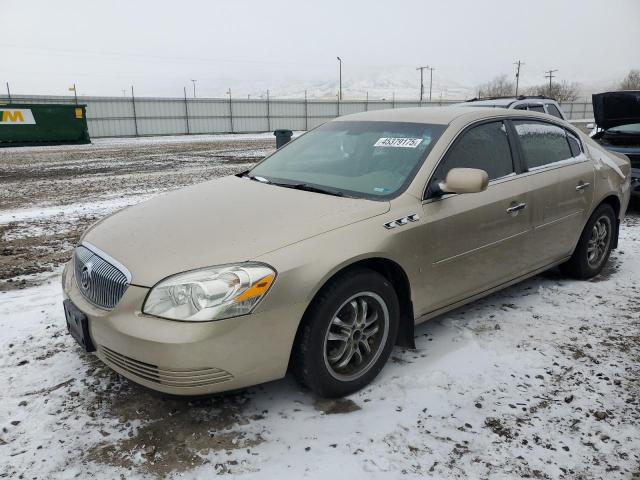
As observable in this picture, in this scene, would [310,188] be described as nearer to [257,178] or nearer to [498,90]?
[257,178]

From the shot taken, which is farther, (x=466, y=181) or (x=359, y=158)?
(x=359, y=158)

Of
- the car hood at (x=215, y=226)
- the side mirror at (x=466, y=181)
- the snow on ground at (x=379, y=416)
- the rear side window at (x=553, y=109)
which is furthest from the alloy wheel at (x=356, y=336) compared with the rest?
the rear side window at (x=553, y=109)

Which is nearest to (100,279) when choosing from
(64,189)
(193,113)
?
(64,189)

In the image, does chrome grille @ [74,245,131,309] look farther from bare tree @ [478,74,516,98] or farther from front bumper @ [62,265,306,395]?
bare tree @ [478,74,516,98]

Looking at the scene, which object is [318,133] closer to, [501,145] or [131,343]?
[501,145]

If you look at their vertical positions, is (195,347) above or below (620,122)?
below

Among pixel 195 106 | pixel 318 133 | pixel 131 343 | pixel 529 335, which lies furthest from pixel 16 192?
pixel 195 106

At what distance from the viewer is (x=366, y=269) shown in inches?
111

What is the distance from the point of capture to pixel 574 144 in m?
4.49

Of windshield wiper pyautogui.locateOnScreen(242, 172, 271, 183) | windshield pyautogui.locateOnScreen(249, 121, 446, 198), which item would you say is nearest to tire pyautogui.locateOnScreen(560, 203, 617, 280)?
windshield pyautogui.locateOnScreen(249, 121, 446, 198)

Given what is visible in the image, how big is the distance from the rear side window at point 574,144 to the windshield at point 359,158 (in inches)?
65.9

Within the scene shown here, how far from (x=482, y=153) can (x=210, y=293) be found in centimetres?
224

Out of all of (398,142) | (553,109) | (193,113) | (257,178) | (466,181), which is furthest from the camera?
(193,113)

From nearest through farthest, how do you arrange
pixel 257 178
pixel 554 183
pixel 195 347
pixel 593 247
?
1. pixel 195 347
2. pixel 257 178
3. pixel 554 183
4. pixel 593 247
